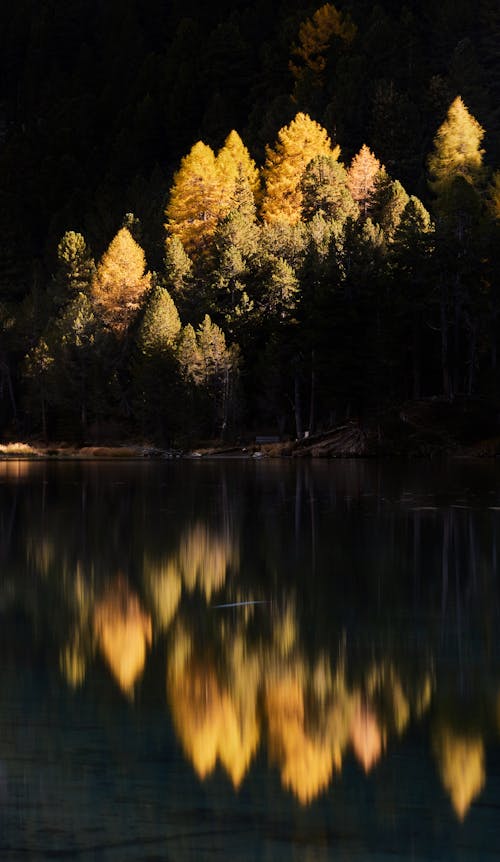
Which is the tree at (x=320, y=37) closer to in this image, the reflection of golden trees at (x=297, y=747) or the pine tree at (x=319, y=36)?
the pine tree at (x=319, y=36)

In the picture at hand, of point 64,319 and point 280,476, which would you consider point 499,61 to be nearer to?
point 64,319

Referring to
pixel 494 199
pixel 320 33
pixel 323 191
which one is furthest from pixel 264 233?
pixel 320 33

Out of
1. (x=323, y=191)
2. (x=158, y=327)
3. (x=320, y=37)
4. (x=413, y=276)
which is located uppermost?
(x=320, y=37)

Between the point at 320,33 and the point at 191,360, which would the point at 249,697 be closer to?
the point at 191,360

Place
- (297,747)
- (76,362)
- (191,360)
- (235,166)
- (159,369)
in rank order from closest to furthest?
1. (297,747)
2. (191,360)
3. (159,369)
4. (76,362)
5. (235,166)

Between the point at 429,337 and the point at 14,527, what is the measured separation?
62.3 m

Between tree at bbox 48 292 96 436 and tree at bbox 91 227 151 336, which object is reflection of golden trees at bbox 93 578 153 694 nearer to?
tree at bbox 48 292 96 436

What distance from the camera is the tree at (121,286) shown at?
99.1 meters

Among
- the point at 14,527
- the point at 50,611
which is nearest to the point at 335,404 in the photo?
the point at 14,527

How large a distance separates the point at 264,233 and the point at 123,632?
8017 cm

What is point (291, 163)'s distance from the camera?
109 m

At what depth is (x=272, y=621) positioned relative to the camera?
13562 millimetres

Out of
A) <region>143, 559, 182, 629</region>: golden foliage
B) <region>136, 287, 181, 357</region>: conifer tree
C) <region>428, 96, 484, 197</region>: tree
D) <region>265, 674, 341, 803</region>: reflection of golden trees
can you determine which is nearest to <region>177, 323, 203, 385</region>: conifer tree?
<region>136, 287, 181, 357</region>: conifer tree

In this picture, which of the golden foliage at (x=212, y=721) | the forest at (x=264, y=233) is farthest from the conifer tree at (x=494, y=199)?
the golden foliage at (x=212, y=721)
